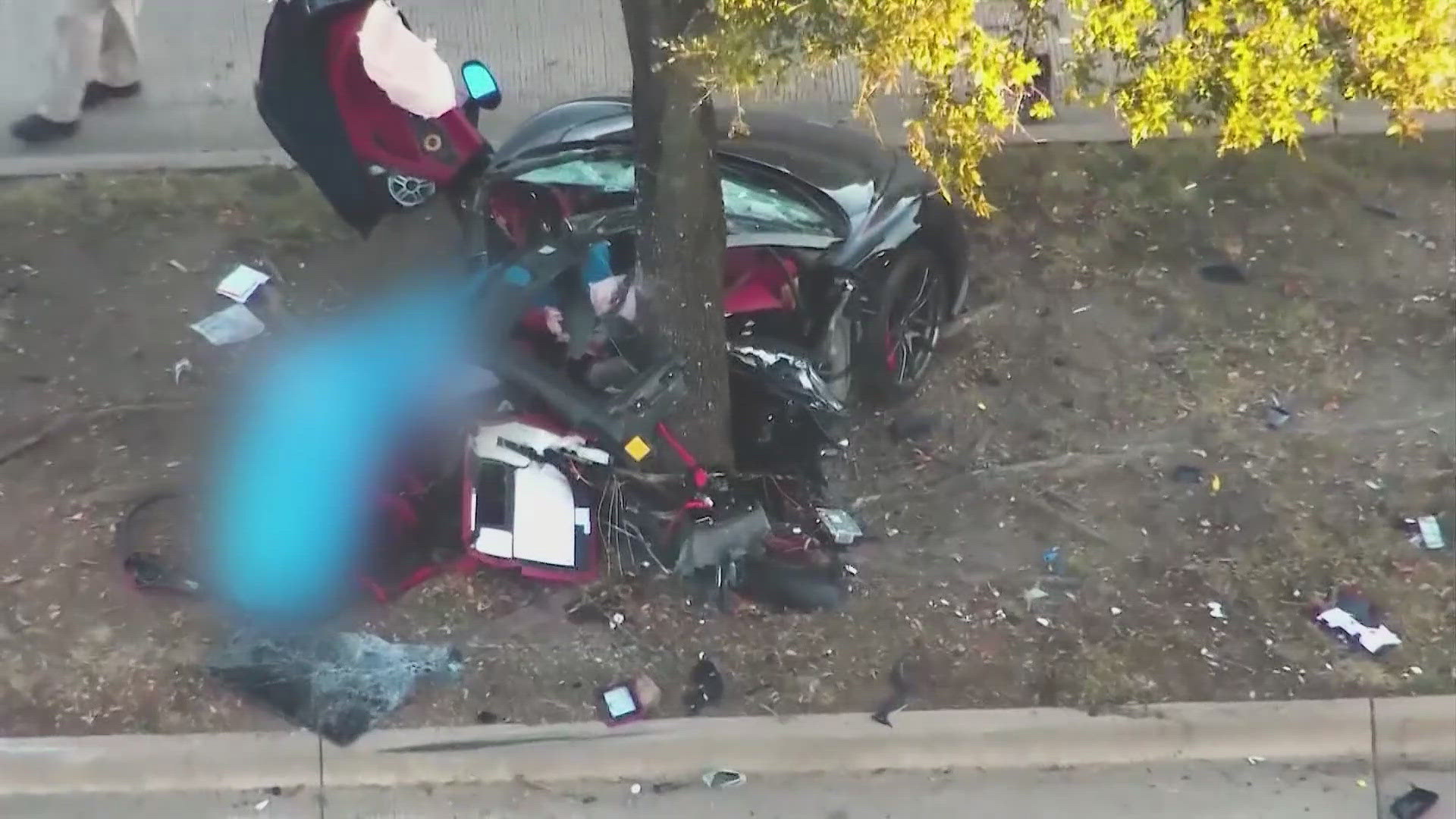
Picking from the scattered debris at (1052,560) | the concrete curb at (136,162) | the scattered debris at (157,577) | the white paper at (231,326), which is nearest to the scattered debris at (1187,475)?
the scattered debris at (1052,560)

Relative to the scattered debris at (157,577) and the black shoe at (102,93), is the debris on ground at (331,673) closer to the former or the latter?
the scattered debris at (157,577)

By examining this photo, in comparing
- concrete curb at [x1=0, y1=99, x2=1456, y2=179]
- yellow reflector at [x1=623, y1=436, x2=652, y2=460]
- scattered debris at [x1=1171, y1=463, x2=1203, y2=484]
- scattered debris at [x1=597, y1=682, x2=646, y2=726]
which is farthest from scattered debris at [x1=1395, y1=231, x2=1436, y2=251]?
scattered debris at [x1=597, y1=682, x2=646, y2=726]

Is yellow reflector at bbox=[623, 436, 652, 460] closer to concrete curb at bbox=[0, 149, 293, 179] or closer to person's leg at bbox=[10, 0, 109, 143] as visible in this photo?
concrete curb at bbox=[0, 149, 293, 179]

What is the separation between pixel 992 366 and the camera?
19.4 feet

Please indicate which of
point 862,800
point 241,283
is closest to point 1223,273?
point 862,800

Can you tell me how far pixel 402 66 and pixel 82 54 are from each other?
2997 millimetres

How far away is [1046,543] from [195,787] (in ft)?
11.5

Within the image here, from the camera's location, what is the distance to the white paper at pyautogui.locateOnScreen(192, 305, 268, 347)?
605 cm

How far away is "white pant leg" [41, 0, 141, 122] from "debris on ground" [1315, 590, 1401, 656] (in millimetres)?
7160

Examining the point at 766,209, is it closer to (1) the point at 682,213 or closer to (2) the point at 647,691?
(1) the point at 682,213

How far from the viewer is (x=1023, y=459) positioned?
18.2ft

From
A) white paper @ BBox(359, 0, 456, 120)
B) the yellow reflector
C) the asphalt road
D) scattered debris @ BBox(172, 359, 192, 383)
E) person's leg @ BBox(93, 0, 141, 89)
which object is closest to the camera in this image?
the asphalt road

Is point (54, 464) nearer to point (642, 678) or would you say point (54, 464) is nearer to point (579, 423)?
point (579, 423)

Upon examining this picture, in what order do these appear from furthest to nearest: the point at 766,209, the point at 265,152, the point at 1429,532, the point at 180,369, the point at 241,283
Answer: the point at 265,152 → the point at 241,283 → the point at 180,369 → the point at 1429,532 → the point at 766,209
